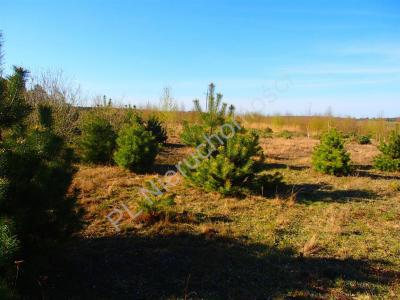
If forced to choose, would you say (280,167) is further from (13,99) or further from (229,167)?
(13,99)

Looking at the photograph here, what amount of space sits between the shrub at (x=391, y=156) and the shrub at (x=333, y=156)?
2263mm

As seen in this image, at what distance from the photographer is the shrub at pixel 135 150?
884 cm

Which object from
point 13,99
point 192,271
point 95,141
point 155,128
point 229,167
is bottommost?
point 192,271

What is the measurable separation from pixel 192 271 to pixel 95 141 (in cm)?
671

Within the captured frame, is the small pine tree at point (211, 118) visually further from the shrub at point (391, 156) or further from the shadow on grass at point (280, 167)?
the shrub at point (391, 156)

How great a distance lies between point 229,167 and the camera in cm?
682

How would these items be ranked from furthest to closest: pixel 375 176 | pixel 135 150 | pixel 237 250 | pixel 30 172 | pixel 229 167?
pixel 375 176, pixel 135 150, pixel 229 167, pixel 237 250, pixel 30 172

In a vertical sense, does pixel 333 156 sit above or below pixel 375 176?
above

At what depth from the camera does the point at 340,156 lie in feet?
30.9

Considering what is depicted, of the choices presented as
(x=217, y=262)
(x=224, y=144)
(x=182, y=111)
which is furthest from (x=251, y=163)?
(x=182, y=111)

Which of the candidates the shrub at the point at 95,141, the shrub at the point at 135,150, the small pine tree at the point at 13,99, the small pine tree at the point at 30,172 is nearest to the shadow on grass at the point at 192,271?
the small pine tree at the point at 30,172

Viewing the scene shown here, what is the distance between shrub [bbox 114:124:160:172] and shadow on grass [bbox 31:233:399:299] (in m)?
4.30

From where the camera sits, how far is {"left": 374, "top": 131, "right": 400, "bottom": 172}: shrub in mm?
10906

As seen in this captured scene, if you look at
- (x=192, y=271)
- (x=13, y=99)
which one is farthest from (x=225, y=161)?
(x=13, y=99)
